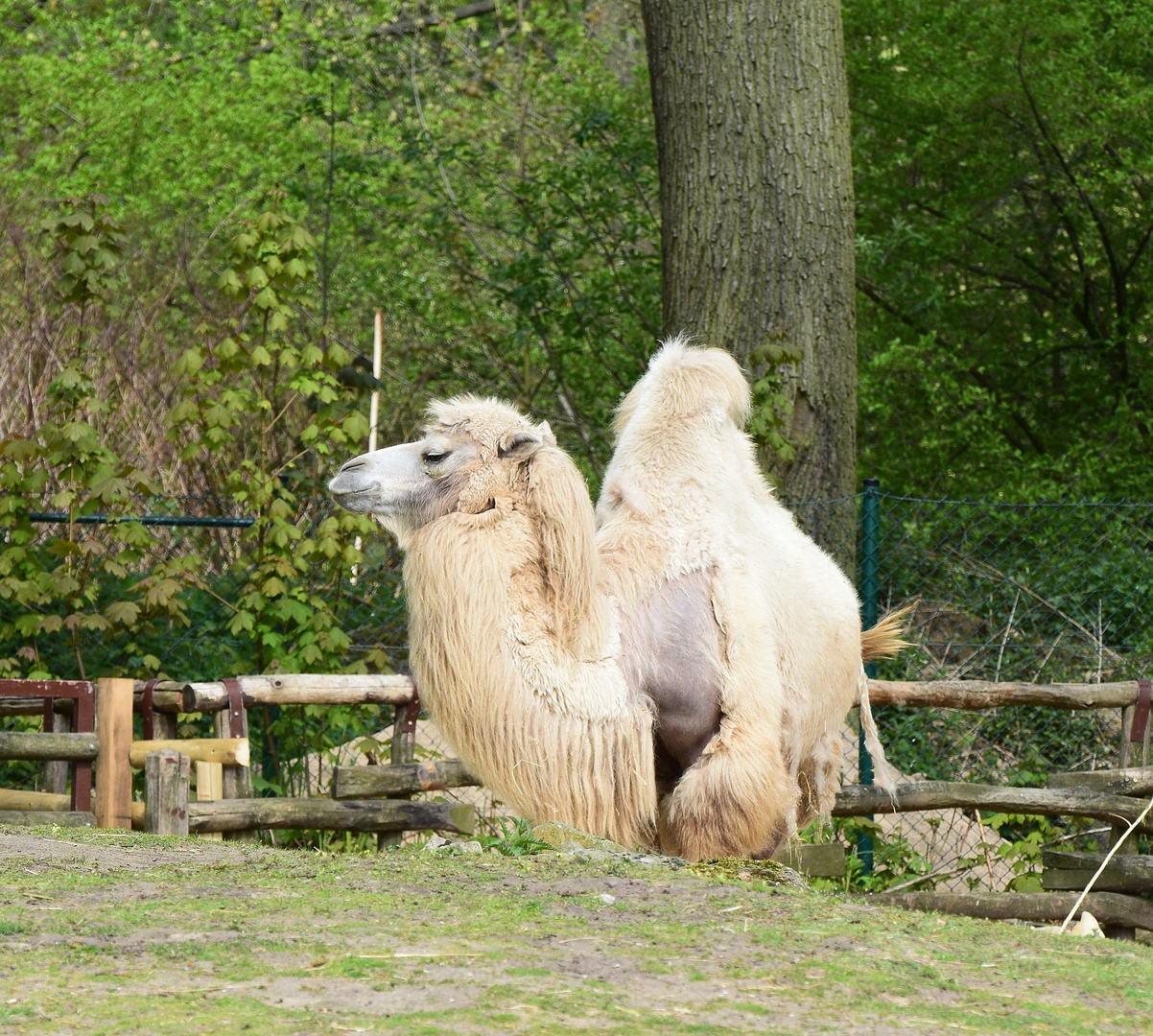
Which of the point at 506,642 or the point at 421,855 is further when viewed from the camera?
the point at 421,855

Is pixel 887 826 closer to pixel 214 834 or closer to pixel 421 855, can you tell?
pixel 214 834

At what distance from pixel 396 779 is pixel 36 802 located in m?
1.45

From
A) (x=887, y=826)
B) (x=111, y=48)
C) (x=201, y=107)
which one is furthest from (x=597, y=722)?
(x=111, y=48)

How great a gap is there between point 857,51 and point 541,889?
33.8ft

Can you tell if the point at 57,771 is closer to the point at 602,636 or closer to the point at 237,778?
the point at 237,778

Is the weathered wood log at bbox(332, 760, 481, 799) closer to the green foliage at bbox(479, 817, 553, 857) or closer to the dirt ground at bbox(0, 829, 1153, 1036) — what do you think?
the green foliage at bbox(479, 817, 553, 857)

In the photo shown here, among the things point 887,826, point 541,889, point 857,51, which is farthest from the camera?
point 857,51

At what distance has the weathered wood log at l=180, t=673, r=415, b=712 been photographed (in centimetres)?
599

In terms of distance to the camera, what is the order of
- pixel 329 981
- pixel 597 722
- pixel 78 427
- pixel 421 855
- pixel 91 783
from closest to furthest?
pixel 329 981 → pixel 597 722 → pixel 421 855 → pixel 91 783 → pixel 78 427

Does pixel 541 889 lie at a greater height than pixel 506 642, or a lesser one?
lesser

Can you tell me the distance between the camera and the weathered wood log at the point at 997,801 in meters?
6.68

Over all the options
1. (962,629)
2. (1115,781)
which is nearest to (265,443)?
(962,629)

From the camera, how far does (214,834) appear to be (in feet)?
20.3

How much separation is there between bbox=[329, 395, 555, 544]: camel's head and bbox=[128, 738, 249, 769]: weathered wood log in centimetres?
216
